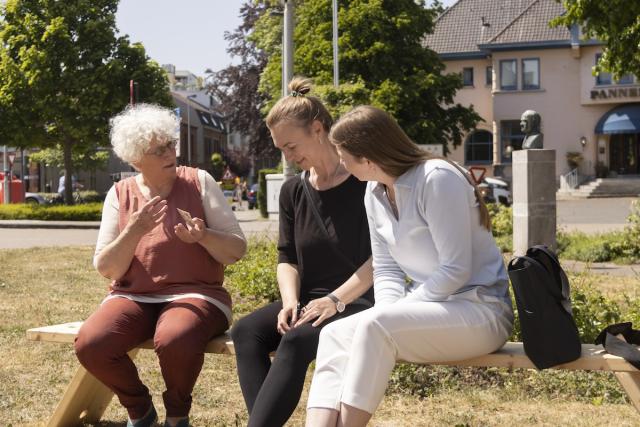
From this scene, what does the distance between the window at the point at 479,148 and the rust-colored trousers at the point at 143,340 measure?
45.2m

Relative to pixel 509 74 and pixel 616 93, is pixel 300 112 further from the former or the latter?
pixel 509 74

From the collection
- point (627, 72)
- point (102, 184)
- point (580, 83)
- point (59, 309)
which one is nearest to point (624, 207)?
point (580, 83)

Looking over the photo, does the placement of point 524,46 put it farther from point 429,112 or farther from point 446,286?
point 446,286

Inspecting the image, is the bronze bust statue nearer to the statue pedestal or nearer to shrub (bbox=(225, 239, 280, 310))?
the statue pedestal

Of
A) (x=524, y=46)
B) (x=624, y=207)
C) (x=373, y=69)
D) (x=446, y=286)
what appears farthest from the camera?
(x=524, y=46)

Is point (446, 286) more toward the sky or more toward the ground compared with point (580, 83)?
more toward the ground

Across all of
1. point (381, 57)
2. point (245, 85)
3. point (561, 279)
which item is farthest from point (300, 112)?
point (245, 85)

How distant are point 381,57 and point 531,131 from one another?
24811 millimetres

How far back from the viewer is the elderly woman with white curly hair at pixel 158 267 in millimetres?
4137

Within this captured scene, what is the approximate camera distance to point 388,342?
3480mm

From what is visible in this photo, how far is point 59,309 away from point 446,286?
588 cm

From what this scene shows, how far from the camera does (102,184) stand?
64.1 metres

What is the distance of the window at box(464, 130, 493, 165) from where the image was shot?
48.5m

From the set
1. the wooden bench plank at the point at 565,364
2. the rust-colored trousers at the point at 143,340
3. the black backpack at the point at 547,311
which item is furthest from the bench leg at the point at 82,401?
the black backpack at the point at 547,311
